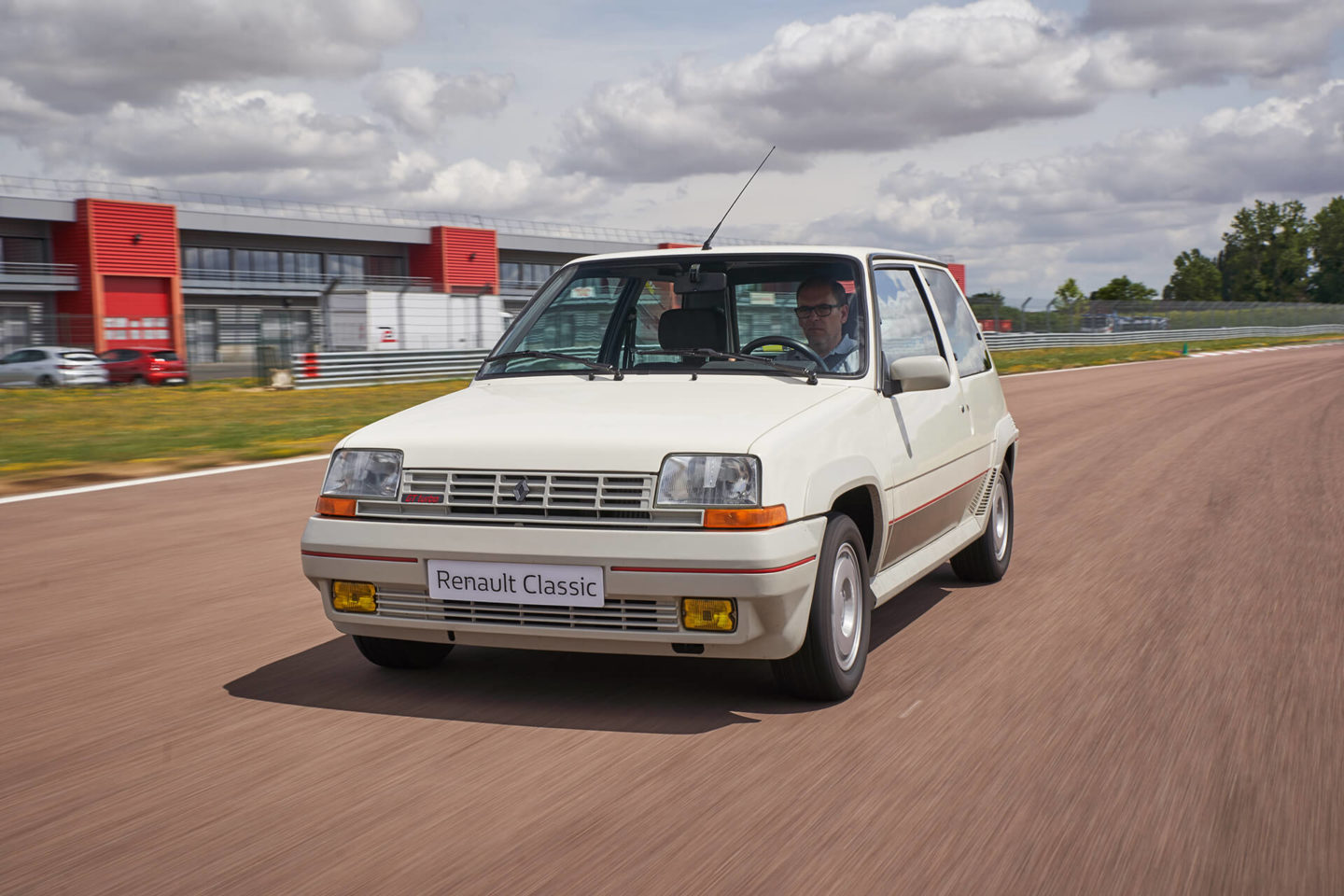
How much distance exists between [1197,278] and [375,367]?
153879 mm

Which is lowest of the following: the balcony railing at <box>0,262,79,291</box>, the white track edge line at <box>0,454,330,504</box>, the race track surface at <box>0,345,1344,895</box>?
the race track surface at <box>0,345,1344,895</box>

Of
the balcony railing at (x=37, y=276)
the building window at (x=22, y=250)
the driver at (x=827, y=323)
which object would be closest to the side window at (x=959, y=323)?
the driver at (x=827, y=323)

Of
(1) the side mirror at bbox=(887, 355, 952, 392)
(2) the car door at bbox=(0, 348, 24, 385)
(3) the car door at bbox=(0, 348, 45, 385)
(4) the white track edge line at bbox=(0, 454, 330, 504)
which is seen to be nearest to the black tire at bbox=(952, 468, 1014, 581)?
(1) the side mirror at bbox=(887, 355, 952, 392)

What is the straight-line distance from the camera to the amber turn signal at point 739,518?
13.2ft

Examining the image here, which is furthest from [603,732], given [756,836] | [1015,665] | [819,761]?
[1015,665]

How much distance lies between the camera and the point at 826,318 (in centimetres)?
536

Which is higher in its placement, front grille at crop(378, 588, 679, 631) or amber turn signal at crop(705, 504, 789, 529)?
amber turn signal at crop(705, 504, 789, 529)

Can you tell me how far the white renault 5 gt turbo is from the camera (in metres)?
4.06

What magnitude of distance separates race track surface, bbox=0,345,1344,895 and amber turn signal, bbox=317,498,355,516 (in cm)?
65

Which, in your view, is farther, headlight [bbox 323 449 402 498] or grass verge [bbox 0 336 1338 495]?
grass verge [bbox 0 336 1338 495]

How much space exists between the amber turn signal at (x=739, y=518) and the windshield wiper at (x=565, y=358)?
1.28 m

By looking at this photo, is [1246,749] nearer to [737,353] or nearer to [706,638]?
[706,638]

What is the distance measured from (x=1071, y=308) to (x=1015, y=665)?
53864mm

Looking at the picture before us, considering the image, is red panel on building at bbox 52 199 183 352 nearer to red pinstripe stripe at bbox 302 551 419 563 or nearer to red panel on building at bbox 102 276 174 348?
red panel on building at bbox 102 276 174 348
